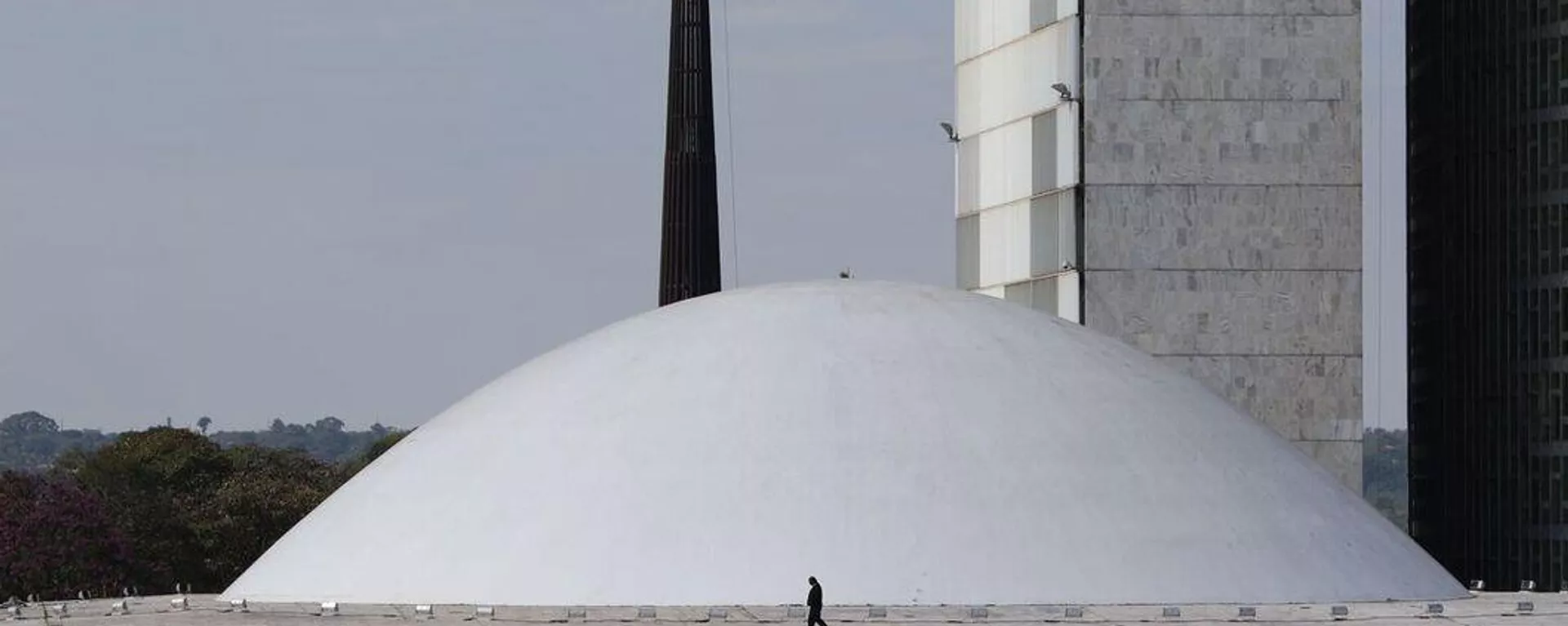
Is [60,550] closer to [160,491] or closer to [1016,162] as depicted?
[160,491]

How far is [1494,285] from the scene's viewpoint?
10269 cm

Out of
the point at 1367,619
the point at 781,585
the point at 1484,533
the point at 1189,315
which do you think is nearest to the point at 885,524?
the point at 781,585

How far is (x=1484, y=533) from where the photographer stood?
104 m

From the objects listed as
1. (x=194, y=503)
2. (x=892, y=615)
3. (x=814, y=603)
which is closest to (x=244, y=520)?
(x=194, y=503)

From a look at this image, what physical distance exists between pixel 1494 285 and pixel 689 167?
2729 inches

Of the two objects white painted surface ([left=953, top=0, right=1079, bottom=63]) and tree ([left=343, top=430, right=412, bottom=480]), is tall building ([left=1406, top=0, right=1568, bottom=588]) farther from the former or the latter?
tree ([left=343, top=430, right=412, bottom=480])

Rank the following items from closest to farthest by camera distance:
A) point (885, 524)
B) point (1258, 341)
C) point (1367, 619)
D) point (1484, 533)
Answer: point (1367, 619) → point (885, 524) → point (1258, 341) → point (1484, 533)

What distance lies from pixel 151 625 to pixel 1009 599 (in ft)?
59.2

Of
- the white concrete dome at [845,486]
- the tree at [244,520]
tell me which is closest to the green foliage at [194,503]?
the tree at [244,520]

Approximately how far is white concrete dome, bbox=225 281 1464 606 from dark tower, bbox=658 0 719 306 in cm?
9051

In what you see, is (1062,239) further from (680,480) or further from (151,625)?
(151,625)

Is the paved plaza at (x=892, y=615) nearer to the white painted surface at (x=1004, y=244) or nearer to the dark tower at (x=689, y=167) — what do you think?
the white painted surface at (x=1004, y=244)

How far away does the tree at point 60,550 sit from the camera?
105 meters

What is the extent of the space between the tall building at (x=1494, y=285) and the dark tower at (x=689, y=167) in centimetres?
5984
